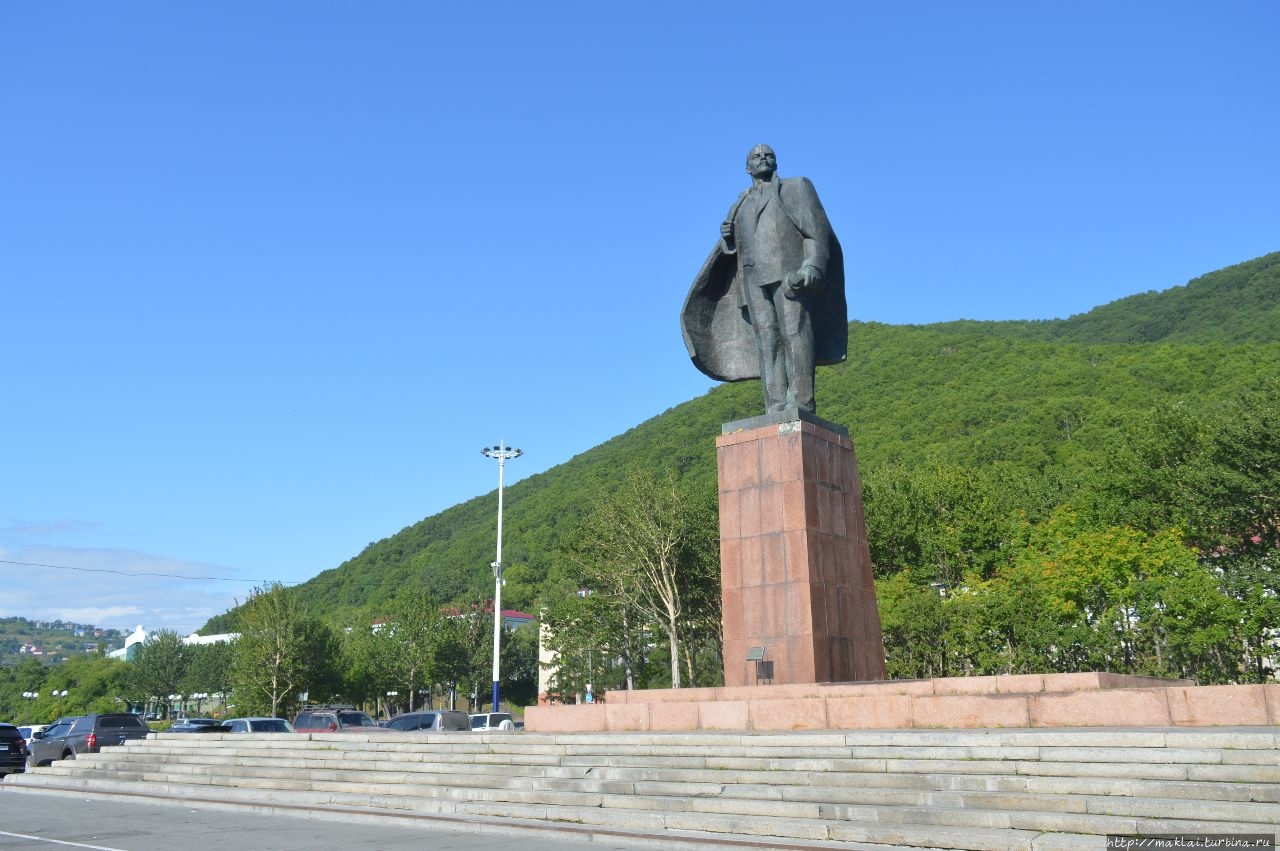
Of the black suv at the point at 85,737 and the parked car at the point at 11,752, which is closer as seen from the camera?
the parked car at the point at 11,752

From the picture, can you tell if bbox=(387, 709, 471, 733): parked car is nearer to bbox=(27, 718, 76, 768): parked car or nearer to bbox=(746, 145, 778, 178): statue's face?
bbox=(27, 718, 76, 768): parked car

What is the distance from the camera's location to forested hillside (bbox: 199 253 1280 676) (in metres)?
39.6

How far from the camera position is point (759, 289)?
15.6m


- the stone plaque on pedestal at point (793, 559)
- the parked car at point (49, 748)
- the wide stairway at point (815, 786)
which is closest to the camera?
the wide stairway at point (815, 786)

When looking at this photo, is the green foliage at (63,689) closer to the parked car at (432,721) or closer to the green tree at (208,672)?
the green tree at (208,672)

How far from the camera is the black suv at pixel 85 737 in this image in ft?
74.3

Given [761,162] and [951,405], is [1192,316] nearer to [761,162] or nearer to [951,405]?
[951,405]

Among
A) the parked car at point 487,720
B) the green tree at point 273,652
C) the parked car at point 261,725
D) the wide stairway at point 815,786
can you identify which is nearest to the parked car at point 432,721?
the parked car at point 487,720

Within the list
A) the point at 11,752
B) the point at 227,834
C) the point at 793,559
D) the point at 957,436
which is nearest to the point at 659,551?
the point at 11,752

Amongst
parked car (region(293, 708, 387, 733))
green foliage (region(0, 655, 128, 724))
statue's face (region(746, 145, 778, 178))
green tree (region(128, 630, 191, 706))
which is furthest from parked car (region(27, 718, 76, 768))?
green foliage (region(0, 655, 128, 724))

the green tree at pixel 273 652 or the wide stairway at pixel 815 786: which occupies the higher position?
the green tree at pixel 273 652

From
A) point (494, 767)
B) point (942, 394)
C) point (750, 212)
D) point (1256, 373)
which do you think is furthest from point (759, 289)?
point (942, 394)

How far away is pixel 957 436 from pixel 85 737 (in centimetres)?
4571

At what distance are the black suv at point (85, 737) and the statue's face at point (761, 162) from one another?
17554mm
